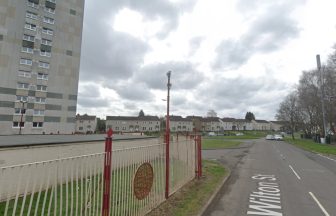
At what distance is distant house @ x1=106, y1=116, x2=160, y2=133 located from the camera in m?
132

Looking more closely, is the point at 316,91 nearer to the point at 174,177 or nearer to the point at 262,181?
the point at 262,181

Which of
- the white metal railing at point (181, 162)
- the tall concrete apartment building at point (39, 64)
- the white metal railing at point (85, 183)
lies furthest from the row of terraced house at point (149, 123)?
the white metal railing at point (85, 183)

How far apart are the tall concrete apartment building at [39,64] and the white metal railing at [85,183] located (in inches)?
1853

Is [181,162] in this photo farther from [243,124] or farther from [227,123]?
[243,124]

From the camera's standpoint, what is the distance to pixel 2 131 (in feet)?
154

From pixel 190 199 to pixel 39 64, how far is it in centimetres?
5315

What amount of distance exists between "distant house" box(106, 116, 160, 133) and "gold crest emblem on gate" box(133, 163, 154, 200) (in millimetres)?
122869

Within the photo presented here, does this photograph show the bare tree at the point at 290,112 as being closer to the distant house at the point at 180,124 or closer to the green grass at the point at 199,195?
the green grass at the point at 199,195

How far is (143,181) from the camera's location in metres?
6.84

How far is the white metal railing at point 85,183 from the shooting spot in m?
3.79

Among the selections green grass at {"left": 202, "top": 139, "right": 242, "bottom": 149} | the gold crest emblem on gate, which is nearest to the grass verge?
the gold crest emblem on gate

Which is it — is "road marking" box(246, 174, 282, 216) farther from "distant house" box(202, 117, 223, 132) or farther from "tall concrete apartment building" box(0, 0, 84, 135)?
"distant house" box(202, 117, 223, 132)

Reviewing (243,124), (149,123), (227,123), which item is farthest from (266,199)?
(243,124)

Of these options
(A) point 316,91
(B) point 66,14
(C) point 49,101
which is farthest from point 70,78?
(A) point 316,91
